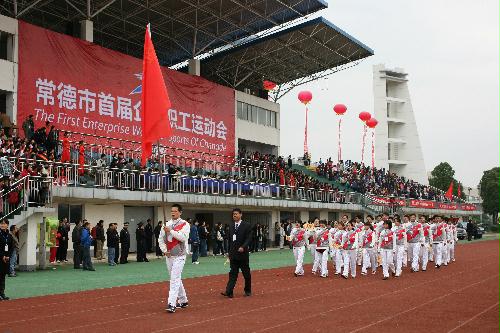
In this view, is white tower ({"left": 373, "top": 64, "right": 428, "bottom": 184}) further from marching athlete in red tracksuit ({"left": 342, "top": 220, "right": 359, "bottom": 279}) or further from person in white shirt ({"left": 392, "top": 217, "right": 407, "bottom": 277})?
marching athlete in red tracksuit ({"left": 342, "top": 220, "right": 359, "bottom": 279})

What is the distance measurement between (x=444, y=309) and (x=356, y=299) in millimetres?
2075

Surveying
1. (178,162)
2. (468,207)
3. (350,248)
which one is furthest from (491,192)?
(350,248)

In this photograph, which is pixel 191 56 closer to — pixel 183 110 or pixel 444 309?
pixel 183 110

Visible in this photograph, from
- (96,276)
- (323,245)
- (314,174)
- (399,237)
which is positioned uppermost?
(314,174)

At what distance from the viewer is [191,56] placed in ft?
136

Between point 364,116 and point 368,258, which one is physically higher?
point 364,116

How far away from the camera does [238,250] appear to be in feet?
44.7

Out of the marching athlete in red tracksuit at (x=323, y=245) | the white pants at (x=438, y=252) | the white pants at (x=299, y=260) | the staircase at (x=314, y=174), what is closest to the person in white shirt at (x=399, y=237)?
the marching athlete in red tracksuit at (x=323, y=245)

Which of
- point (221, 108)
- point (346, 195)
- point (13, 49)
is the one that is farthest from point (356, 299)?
point (346, 195)

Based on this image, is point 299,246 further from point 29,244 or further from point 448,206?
point 448,206

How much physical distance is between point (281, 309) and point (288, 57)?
35.2 meters

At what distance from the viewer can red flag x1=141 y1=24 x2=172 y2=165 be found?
40.3 feet

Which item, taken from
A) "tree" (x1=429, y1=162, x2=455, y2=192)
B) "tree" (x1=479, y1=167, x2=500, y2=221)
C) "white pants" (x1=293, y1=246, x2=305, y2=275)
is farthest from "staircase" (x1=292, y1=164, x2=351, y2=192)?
"tree" (x1=479, y1=167, x2=500, y2=221)

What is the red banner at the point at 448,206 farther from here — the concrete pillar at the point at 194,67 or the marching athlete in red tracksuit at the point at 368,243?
the marching athlete in red tracksuit at the point at 368,243
